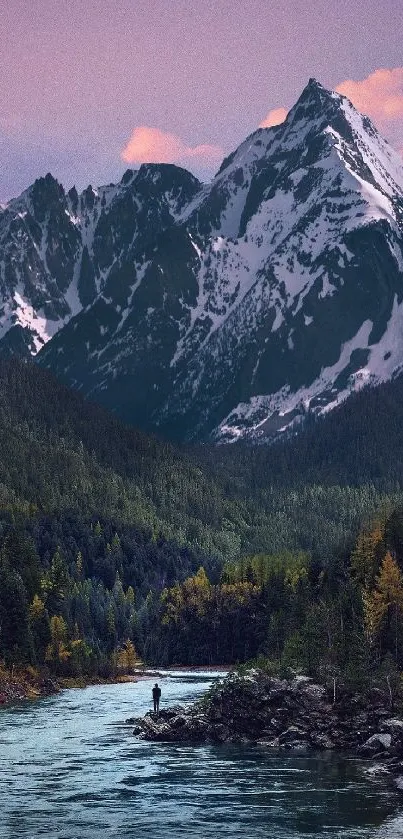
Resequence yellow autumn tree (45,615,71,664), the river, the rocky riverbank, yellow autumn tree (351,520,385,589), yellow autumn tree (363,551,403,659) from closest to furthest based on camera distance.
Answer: the river, the rocky riverbank, yellow autumn tree (363,551,403,659), yellow autumn tree (351,520,385,589), yellow autumn tree (45,615,71,664)

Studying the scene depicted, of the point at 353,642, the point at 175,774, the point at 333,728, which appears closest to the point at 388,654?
the point at 353,642

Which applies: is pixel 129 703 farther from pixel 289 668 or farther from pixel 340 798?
pixel 340 798

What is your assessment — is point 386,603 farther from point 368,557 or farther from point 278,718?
point 368,557

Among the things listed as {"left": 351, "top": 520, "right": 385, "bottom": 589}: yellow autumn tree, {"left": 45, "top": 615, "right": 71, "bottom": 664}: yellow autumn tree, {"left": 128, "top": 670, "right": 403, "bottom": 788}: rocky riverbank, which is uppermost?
{"left": 351, "top": 520, "right": 385, "bottom": 589}: yellow autumn tree

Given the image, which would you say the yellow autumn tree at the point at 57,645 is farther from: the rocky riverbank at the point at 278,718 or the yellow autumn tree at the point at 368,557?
the rocky riverbank at the point at 278,718

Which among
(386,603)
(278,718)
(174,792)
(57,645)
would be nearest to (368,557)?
(386,603)

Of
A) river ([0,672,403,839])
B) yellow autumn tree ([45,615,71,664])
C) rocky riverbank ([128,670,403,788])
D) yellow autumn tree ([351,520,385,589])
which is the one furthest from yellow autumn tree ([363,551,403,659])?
yellow autumn tree ([45,615,71,664])

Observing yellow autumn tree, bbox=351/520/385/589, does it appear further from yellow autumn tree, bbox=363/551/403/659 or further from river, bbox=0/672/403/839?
river, bbox=0/672/403/839
